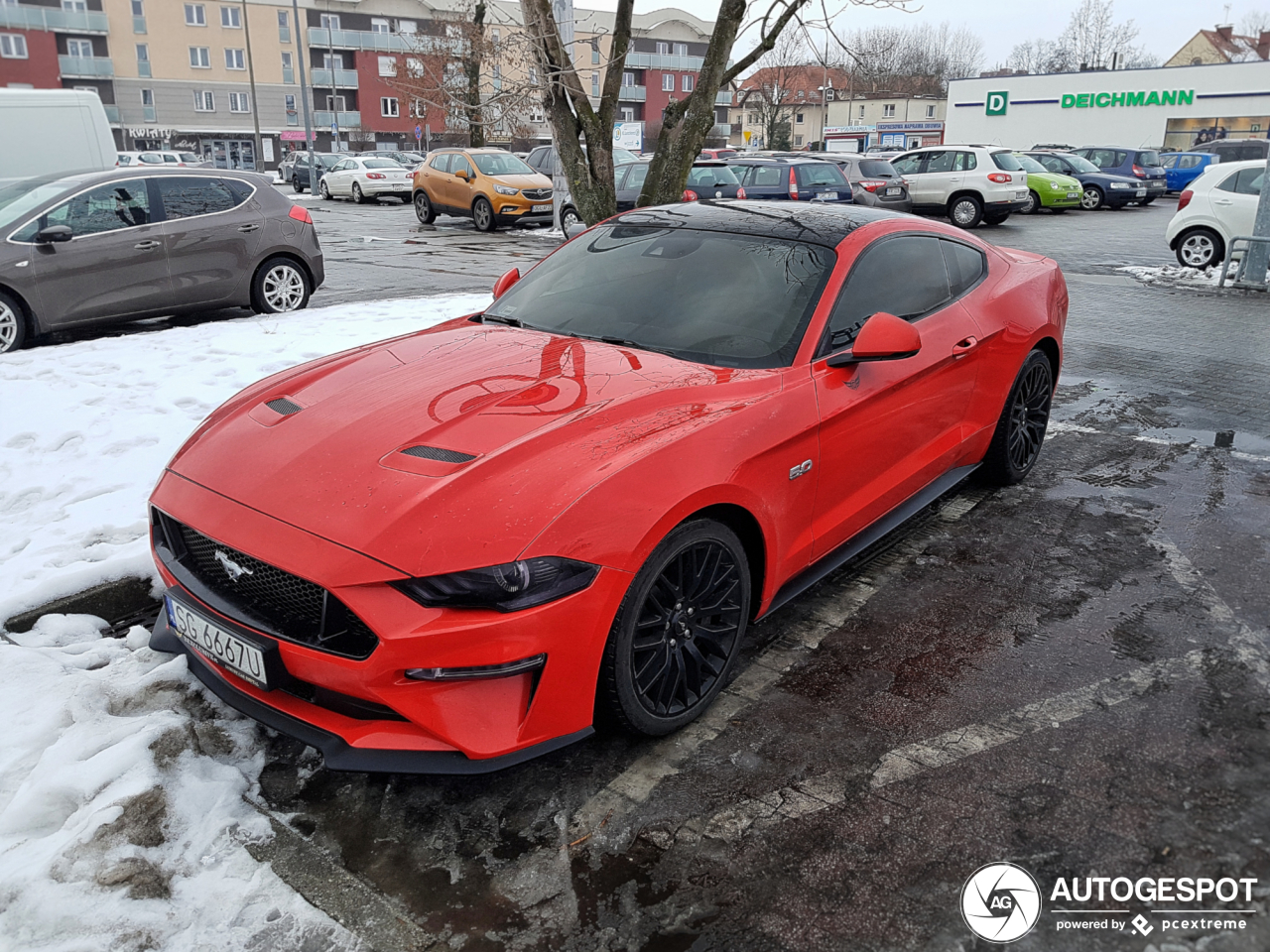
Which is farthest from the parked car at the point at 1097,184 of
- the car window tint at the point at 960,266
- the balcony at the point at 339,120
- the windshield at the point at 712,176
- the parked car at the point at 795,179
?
the balcony at the point at 339,120

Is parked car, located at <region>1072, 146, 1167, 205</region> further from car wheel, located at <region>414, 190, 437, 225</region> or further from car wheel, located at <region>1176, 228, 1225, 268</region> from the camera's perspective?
car wheel, located at <region>414, 190, 437, 225</region>

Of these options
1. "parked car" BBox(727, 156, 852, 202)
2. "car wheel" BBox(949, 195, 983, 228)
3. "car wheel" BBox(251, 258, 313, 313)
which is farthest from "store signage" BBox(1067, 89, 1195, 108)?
"car wheel" BBox(251, 258, 313, 313)

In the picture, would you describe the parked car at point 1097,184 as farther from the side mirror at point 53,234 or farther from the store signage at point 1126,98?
the side mirror at point 53,234

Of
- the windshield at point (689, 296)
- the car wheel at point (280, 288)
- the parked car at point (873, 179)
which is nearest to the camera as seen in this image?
the windshield at point (689, 296)

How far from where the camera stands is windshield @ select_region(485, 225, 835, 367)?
3584 millimetres

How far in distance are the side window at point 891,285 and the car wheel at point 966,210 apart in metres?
17.4

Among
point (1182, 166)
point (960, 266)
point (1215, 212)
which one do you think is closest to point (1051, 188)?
point (1182, 166)

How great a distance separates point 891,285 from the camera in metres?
4.11

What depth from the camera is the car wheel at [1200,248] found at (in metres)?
13.9

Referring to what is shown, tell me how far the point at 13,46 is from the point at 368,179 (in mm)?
43602

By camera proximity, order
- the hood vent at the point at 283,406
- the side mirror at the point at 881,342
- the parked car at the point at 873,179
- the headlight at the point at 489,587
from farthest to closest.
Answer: the parked car at the point at 873,179 < the side mirror at the point at 881,342 < the hood vent at the point at 283,406 < the headlight at the point at 489,587

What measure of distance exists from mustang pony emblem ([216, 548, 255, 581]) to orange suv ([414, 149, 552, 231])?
17626mm

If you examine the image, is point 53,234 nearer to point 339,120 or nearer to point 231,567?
point 231,567

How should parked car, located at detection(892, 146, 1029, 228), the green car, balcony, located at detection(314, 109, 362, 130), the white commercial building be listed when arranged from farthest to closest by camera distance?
1. balcony, located at detection(314, 109, 362, 130)
2. the white commercial building
3. the green car
4. parked car, located at detection(892, 146, 1029, 228)
